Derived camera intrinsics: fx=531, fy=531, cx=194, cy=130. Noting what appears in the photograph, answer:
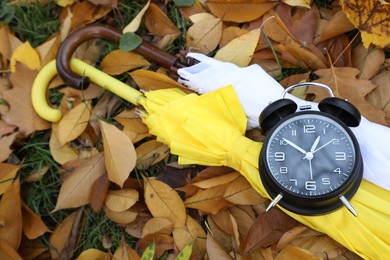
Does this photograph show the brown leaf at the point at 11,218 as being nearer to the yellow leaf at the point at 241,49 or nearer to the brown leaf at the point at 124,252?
the brown leaf at the point at 124,252

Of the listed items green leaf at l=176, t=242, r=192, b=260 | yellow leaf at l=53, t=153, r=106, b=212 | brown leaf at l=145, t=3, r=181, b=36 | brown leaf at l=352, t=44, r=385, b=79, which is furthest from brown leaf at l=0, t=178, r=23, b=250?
brown leaf at l=352, t=44, r=385, b=79

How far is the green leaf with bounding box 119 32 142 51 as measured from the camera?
4.94ft

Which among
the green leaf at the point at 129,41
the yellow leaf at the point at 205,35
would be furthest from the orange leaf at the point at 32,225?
the yellow leaf at the point at 205,35

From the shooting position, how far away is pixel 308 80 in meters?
1.43

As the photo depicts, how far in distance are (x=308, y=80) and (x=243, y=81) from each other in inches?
7.7

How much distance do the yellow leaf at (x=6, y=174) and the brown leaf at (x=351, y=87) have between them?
88 centimetres

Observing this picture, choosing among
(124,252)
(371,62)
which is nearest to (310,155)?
(371,62)

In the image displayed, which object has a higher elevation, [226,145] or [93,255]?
[226,145]

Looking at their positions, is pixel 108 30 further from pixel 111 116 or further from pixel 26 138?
pixel 26 138

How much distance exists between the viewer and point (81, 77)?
1484 millimetres

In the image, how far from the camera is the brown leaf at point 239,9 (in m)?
1.48

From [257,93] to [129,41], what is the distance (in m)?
0.42

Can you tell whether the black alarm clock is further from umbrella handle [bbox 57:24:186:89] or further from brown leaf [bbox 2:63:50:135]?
brown leaf [bbox 2:63:50:135]

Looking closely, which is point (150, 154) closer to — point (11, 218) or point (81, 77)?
point (81, 77)
